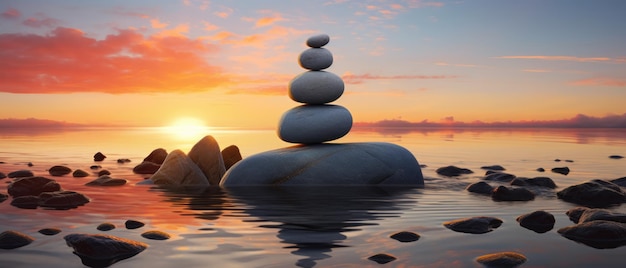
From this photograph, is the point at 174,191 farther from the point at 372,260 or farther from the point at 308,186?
the point at 372,260

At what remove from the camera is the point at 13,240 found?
7477mm

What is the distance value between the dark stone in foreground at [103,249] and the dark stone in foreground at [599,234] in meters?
6.31

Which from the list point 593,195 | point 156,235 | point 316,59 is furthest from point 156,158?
point 593,195

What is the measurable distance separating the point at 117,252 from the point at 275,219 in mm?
3310

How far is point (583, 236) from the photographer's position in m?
8.07

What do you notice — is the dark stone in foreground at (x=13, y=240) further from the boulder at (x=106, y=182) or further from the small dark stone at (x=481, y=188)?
the small dark stone at (x=481, y=188)

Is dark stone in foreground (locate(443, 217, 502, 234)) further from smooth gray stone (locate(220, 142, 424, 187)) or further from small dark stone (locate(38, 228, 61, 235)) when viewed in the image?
smooth gray stone (locate(220, 142, 424, 187))

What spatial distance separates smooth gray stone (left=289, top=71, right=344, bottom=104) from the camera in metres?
16.8

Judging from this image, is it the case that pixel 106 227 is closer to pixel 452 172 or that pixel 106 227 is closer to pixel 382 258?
pixel 382 258

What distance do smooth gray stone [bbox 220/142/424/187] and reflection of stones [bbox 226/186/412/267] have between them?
0.56 meters

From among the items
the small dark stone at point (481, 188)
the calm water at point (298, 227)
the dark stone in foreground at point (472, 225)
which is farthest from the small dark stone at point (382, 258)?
the small dark stone at point (481, 188)

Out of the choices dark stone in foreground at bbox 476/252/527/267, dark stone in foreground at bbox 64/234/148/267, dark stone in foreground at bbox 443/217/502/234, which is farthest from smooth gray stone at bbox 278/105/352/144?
dark stone in foreground at bbox 476/252/527/267

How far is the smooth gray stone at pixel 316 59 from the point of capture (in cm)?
1706

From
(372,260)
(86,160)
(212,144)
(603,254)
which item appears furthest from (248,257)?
(86,160)
